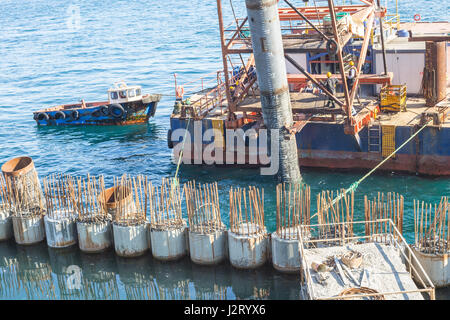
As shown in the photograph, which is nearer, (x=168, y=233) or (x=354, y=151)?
(x=168, y=233)

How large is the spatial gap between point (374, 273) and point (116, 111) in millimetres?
34372

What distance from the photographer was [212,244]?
26625 mm

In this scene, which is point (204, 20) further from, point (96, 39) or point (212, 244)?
point (212, 244)

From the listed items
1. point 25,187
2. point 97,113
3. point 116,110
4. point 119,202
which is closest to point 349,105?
point 119,202

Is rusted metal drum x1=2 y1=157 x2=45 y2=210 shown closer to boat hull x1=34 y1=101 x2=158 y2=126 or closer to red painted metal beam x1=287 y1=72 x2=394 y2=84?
red painted metal beam x1=287 y1=72 x2=394 y2=84

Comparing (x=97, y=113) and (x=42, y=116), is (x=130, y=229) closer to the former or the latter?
(x=97, y=113)

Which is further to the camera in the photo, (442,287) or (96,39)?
(96,39)

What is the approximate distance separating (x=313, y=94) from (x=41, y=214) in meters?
17.5

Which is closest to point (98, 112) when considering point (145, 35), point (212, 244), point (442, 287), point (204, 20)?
point (212, 244)

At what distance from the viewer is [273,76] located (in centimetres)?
3198

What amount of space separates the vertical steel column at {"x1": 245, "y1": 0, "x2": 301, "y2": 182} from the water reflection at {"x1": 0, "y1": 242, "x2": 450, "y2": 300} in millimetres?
9380

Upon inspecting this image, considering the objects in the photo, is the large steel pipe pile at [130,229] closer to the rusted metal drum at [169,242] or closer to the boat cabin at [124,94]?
the rusted metal drum at [169,242]

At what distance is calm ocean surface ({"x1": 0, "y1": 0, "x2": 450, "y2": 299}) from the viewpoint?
27266 millimetres

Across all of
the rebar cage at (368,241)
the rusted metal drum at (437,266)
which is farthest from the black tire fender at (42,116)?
the rusted metal drum at (437,266)
